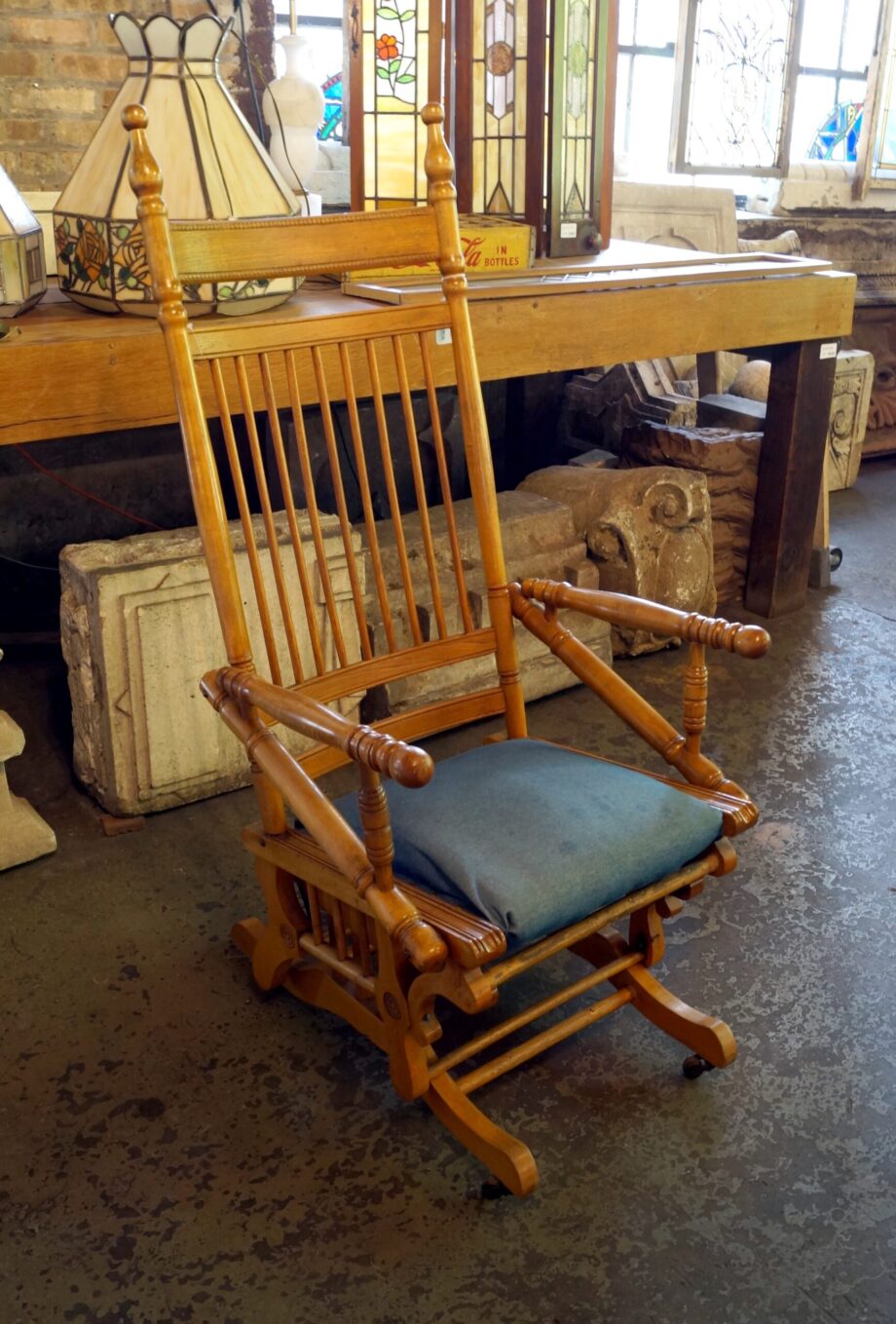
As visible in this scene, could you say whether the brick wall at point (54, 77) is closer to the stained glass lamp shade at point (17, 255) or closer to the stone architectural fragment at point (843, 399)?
the stained glass lamp shade at point (17, 255)

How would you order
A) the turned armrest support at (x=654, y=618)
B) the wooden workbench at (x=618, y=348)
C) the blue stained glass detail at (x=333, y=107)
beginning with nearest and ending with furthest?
the turned armrest support at (x=654, y=618), the wooden workbench at (x=618, y=348), the blue stained glass detail at (x=333, y=107)

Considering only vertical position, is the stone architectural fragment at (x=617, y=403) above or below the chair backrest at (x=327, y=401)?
below

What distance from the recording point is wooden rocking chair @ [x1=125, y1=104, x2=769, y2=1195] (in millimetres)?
1478

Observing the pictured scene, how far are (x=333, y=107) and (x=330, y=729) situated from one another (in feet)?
12.2

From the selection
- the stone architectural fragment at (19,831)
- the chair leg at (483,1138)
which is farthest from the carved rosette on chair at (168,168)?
the chair leg at (483,1138)

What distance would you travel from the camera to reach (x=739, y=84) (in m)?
5.27

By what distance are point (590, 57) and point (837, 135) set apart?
3.29 m

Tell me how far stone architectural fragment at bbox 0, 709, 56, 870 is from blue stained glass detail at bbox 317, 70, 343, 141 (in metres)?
2.94

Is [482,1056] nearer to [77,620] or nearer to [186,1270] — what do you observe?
[186,1270]

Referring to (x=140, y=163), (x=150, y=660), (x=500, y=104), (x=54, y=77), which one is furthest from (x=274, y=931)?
(x=54, y=77)

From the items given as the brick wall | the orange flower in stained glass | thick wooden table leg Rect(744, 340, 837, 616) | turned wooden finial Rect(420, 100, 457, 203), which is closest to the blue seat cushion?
turned wooden finial Rect(420, 100, 457, 203)

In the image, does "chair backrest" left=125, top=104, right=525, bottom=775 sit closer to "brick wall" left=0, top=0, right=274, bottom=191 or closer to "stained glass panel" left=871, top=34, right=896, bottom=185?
"brick wall" left=0, top=0, right=274, bottom=191

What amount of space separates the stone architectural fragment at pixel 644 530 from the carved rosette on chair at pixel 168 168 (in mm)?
1163

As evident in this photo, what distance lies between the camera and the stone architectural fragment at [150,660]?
238 cm
